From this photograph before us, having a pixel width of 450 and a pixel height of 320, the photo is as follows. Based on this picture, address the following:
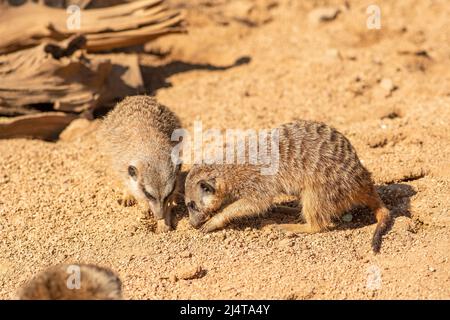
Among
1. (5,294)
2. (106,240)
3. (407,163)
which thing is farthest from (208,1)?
(5,294)

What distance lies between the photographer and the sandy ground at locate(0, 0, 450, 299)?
421 centimetres

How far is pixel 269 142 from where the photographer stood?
16.2 ft

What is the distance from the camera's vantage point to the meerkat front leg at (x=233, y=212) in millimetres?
4797

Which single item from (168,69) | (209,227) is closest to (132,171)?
(209,227)

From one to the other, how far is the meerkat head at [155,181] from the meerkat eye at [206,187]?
Result: 222 millimetres

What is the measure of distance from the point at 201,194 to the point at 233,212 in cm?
28

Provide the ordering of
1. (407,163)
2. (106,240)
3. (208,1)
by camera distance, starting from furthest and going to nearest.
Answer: (208,1)
(407,163)
(106,240)

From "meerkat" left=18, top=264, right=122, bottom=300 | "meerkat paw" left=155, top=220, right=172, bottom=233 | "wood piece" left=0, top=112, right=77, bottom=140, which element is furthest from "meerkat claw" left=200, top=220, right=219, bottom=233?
"wood piece" left=0, top=112, right=77, bottom=140

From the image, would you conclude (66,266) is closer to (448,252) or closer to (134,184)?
(134,184)

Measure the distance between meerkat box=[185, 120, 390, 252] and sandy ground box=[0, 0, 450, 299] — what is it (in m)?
0.15

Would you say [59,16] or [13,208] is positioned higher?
[59,16]

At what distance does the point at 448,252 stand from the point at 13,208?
131 inches

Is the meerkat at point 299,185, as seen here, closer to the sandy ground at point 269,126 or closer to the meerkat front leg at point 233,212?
the meerkat front leg at point 233,212

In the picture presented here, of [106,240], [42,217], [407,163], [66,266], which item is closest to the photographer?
[66,266]
